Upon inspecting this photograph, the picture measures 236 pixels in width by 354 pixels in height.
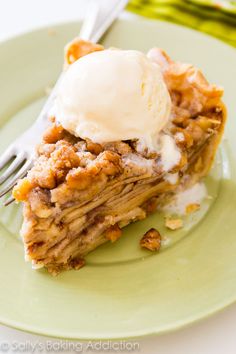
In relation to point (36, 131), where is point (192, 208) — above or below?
below

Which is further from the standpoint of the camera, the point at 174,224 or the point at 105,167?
the point at 174,224

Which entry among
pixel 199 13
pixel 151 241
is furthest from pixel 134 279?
pixel 199 13

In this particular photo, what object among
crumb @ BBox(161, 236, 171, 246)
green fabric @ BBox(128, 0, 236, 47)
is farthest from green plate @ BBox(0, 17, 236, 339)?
green fabric @ BBox(128, 0, 236, 47)

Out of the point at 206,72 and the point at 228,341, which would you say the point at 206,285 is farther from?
the point at 206,72

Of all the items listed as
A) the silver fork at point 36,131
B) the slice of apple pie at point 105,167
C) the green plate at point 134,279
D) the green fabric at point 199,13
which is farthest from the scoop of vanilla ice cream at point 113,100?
the green fabric at point 199,13

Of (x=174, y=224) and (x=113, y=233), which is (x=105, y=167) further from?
(x=174, y=224)

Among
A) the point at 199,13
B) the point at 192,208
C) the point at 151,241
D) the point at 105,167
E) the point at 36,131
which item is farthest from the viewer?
the point at 199,13

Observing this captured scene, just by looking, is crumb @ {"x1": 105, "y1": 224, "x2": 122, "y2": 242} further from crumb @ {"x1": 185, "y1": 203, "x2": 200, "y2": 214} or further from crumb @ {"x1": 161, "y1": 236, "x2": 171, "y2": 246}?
crumb @ {"x1": 185, "y1": 203, "x2": 200, "y2": 214}
